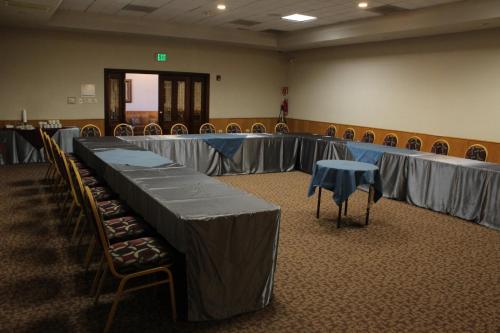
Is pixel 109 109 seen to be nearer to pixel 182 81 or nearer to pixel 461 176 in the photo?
pixel 182 81

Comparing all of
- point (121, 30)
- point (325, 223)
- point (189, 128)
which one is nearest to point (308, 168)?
point (325, 223)

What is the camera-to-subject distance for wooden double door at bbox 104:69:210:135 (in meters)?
9.86

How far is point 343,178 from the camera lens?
4.75 meters

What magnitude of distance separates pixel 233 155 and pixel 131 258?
523cm

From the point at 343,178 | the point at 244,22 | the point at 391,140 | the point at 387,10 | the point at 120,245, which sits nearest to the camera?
the point at 120,245

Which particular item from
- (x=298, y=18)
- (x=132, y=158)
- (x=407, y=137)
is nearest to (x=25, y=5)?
(x=132, y=158)

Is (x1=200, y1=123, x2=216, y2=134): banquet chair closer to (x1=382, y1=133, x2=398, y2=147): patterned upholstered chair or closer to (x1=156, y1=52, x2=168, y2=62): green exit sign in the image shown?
(x1=156, y1=52, x2=168, y2=62): green exit sign

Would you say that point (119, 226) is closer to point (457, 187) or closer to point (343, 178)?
point (343, 178)

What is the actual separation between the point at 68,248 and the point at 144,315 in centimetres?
153

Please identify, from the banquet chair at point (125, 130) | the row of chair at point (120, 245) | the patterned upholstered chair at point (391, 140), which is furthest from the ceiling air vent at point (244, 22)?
the row of chair at point (120, 245)

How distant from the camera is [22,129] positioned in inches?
316

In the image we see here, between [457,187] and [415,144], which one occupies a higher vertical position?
[415,144]

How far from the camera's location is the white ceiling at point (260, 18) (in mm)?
6664

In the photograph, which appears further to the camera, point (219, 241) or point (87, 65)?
point (87, 65)
